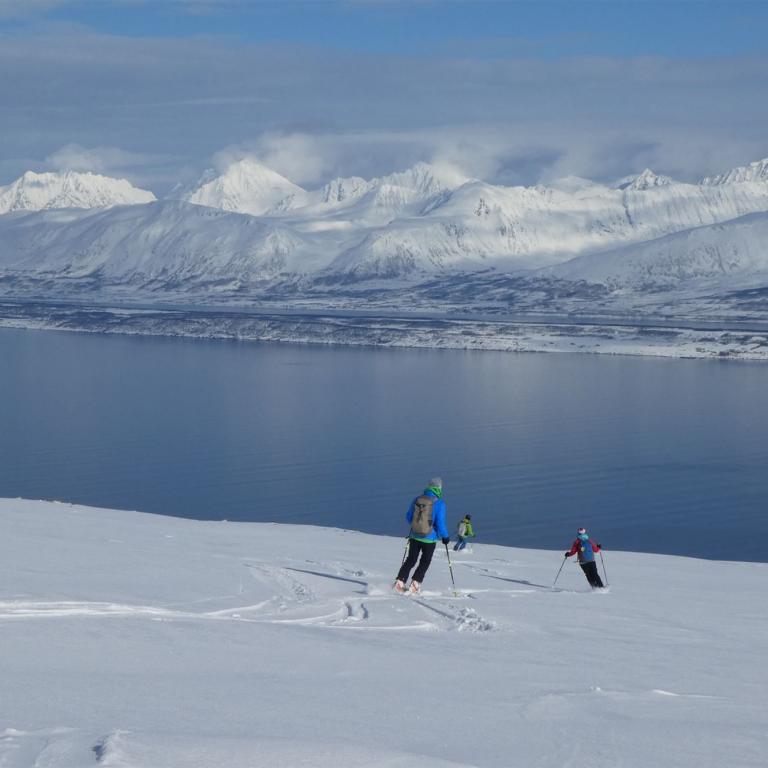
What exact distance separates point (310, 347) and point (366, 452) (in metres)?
76.4

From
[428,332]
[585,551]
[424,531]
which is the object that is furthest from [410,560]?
[428,332]

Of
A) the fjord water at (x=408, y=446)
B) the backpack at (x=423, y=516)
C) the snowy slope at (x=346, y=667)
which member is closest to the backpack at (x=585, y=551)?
the snowy slope at (x=346, y=667)

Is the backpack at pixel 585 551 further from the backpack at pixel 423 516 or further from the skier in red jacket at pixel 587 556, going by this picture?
the backpack at pixel 423 516

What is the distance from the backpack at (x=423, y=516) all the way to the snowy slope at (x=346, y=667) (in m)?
0.75

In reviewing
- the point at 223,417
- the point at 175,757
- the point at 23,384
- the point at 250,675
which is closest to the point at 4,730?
the point at 175,757

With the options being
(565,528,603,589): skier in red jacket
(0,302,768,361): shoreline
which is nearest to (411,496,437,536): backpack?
(565,528,603,589): skier in red jacket

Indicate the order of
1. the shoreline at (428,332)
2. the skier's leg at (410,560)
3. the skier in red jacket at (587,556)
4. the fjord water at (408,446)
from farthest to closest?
the shoreline at (428,332), the fjord water at (408,446), the skier in red jacket at (587,556), the skier's leg at (410,560)

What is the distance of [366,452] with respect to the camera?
49969 millimetres

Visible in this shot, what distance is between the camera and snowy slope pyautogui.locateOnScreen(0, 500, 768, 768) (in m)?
6.59

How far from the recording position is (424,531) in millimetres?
12844

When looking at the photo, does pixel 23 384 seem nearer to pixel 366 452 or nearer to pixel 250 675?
pixel 366 452

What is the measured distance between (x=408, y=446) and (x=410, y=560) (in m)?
39.0

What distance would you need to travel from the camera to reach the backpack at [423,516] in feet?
42.2

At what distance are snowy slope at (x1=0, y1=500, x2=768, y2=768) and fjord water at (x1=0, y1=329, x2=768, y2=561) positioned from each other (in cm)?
486
